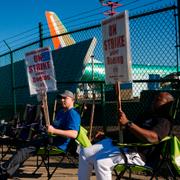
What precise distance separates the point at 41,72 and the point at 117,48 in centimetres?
185

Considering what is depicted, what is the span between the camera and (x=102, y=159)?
521cm

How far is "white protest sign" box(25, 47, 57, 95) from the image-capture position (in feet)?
21.8

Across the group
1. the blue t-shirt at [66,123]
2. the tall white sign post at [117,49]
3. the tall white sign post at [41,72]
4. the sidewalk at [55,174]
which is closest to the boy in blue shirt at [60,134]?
the blue t-shirt at [66,123]

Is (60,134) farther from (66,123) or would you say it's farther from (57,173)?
(57,173)

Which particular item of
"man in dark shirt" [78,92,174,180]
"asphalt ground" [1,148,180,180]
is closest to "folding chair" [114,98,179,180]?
"man in dark shirt" [78,92,174,180]

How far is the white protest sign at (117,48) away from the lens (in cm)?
509

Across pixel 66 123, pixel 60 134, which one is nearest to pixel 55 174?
pixel 66 123

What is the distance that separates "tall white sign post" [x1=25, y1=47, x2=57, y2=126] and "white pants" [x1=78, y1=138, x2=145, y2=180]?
1.28 m

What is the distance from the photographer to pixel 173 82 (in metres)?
6.94

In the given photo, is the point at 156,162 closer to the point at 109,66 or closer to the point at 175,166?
the point at 175,166

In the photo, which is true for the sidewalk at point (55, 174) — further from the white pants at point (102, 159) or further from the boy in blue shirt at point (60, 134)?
the white pants at point (102, 159)

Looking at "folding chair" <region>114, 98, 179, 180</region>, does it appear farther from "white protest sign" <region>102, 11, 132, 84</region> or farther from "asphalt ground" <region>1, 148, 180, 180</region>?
"asphalt ground" <region>1, 148, 180, 180</region>

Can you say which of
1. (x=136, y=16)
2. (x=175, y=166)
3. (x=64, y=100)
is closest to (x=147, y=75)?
(x=136, y=16)

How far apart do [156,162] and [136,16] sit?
2.98 meters
